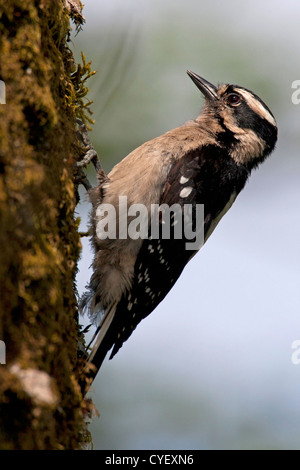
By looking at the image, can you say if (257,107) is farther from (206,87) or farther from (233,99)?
(206,87)

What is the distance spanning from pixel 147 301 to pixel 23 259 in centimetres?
176

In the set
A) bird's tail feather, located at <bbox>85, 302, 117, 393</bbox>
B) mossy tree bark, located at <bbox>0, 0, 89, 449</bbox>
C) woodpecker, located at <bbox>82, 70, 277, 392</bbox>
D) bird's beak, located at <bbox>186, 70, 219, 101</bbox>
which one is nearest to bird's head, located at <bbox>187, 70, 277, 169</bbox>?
bird's beak, located at <bbox>186, 70, 219, 101</bbox>

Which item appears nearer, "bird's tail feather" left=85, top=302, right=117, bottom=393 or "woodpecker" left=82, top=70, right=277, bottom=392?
"bird's tail feather" left=85, top=302, right=117, bottom=393

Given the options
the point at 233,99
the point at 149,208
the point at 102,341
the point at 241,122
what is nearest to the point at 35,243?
the point at 102,341

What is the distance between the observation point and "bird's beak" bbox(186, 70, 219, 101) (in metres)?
4.20

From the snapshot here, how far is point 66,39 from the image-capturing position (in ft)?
9.86

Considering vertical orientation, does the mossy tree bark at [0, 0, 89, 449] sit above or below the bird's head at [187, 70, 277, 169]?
below

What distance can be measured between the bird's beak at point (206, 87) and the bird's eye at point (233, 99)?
3.7 inches

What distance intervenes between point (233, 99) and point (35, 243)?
2.56 m

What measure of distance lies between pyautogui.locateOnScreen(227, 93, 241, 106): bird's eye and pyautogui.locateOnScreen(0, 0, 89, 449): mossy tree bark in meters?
1.86

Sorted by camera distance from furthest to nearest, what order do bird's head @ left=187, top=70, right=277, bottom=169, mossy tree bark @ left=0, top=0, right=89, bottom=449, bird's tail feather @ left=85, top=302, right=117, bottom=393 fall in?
bird's head @ left=187, top=70, right=277, bottom=169 → bird's tail feather @ left=85, top=302, right=117, bottom=393 → mossy tree bark @ left=0, top=0, right=89, bottom=449

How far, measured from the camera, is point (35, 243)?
1983 millimetres

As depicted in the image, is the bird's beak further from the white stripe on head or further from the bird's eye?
the white stripe on head

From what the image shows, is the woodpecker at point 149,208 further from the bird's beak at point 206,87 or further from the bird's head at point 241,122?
the bird's beak at point 206,87
